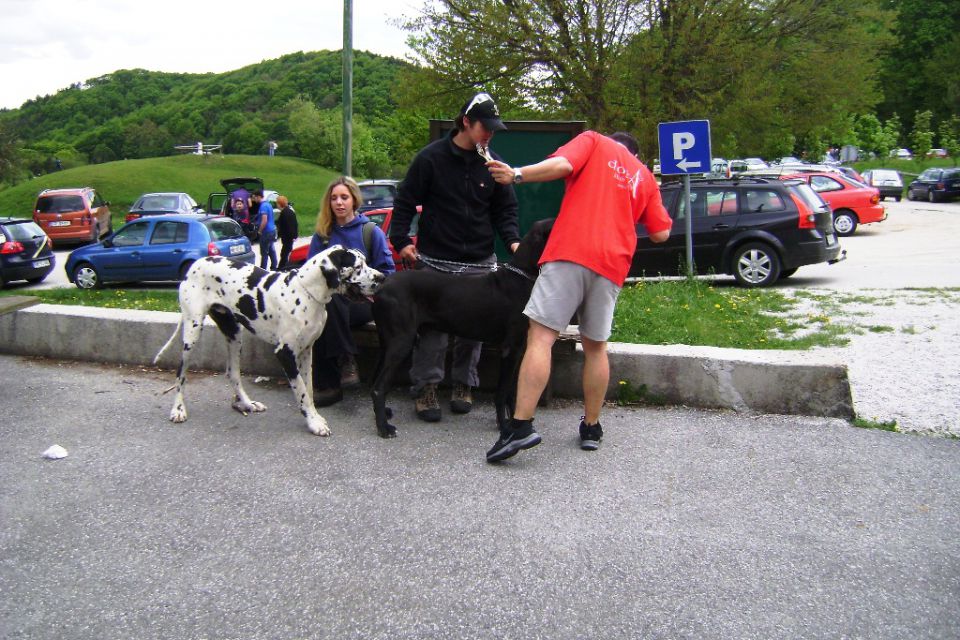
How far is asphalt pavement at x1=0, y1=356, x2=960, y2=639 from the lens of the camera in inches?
114

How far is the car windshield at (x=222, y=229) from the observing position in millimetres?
15672

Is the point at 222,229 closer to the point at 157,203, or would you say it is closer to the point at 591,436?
the point at 157,203

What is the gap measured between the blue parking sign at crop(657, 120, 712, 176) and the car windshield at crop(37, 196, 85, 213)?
21.3 meters

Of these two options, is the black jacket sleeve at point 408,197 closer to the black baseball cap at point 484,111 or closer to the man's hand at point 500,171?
the black baseball cap at point 484,111

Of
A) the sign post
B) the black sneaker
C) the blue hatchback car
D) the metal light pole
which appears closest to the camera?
the black sneaker

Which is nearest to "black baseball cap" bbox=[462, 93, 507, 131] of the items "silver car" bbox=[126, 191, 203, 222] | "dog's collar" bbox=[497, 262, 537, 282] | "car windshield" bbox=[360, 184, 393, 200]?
"dog's collar" bbox=[497, 262, 537, 282]

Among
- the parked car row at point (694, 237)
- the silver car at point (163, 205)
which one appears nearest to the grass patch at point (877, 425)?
the parked car row at point (694, 237)

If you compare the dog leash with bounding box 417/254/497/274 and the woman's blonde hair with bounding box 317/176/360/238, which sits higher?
the woman's blonde hair with bounding box 317/176/360/238

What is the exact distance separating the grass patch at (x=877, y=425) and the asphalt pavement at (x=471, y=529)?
156mm

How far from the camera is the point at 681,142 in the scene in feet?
37.0

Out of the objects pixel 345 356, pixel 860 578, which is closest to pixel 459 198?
pixel 345 356

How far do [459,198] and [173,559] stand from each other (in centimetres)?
283

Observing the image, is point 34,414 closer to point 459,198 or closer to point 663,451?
point 459,198

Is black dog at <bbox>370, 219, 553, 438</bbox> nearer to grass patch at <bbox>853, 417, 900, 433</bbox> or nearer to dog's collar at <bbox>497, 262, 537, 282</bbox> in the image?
dog's collar at <bbox>497, 262, 537, 282</bbox>
